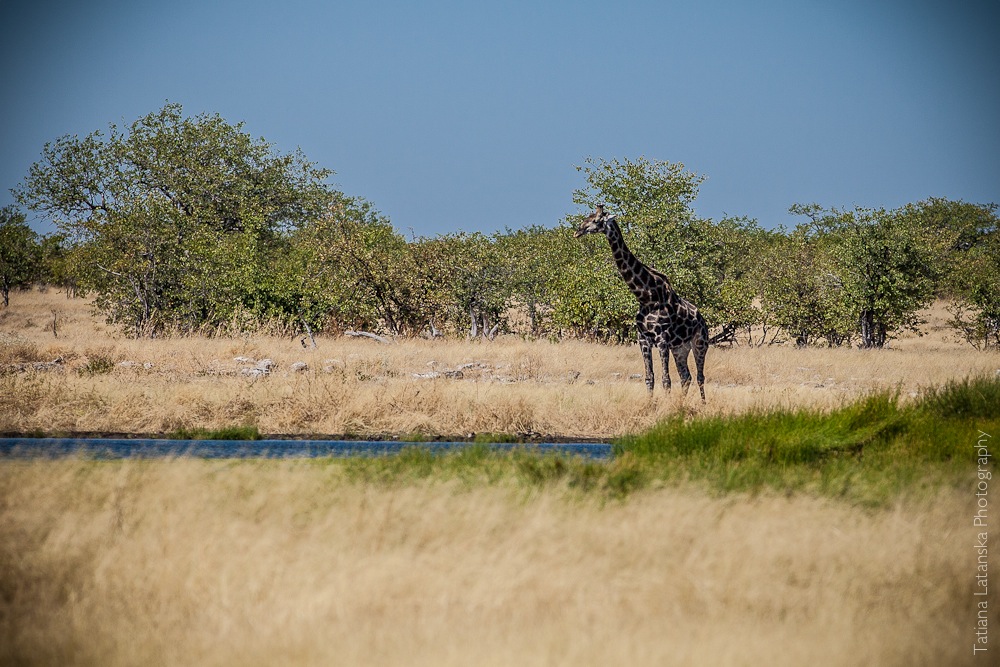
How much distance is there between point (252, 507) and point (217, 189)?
3461 cm

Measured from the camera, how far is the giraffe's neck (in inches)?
834

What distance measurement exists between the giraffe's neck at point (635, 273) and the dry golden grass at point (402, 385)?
2.03 meters

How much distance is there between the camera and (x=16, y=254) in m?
57.1

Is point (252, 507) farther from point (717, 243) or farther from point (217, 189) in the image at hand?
point (217, 189)

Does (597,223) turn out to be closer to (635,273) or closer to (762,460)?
(635,273)

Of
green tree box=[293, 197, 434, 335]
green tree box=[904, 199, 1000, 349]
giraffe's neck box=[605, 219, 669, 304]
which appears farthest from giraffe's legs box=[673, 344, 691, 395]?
green tree box=[904, 199, 1000, 349]

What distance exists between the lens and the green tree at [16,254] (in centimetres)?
5431

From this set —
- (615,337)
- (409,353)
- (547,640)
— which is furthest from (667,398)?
(615,337)

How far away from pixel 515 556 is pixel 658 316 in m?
13.3

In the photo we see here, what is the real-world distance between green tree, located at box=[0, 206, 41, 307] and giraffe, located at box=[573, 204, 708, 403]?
1584 inches

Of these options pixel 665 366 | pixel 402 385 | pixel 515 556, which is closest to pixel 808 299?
pixel 665 366

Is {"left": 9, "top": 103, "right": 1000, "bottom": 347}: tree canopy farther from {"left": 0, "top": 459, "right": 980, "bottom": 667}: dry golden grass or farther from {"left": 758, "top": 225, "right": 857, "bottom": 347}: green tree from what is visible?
{"left": 0, "top": 459, "right": 980, "bottom": 667}: dry golden grass

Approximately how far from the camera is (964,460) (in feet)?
41.1

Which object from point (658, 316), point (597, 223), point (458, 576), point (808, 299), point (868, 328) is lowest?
point (458, 576)
